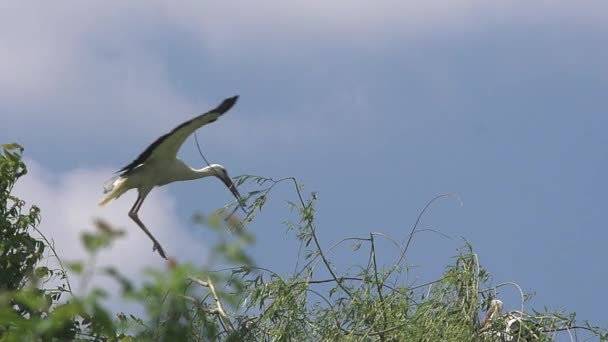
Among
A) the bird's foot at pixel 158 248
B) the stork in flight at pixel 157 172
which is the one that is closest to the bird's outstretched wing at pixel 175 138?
the stork in flight at pixel 157 172

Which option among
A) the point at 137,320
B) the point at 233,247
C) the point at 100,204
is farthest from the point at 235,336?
the point at 100,204

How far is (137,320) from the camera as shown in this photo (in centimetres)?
578

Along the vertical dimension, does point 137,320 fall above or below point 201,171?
below

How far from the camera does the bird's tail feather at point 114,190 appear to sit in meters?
11.2

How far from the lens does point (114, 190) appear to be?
11.2 meters

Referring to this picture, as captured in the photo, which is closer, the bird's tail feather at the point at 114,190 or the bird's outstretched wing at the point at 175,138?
the bird's outstretched wing at the point at 175,138

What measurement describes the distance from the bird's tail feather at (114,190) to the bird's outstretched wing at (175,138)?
5.6 inches

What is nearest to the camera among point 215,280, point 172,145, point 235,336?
point 215,280

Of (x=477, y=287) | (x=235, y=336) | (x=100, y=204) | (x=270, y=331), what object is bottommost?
(x=235, y=336)

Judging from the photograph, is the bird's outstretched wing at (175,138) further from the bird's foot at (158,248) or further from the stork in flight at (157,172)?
the bird's foot at (158,248)

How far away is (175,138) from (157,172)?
0.61 metres

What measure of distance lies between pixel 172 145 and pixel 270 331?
3.63 meters

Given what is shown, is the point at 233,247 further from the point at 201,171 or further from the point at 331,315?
the point at 201,171

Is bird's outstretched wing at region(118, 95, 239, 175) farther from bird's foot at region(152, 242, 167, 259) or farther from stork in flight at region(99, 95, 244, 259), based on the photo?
bird's foot at region(152, 242, 167, 259)
